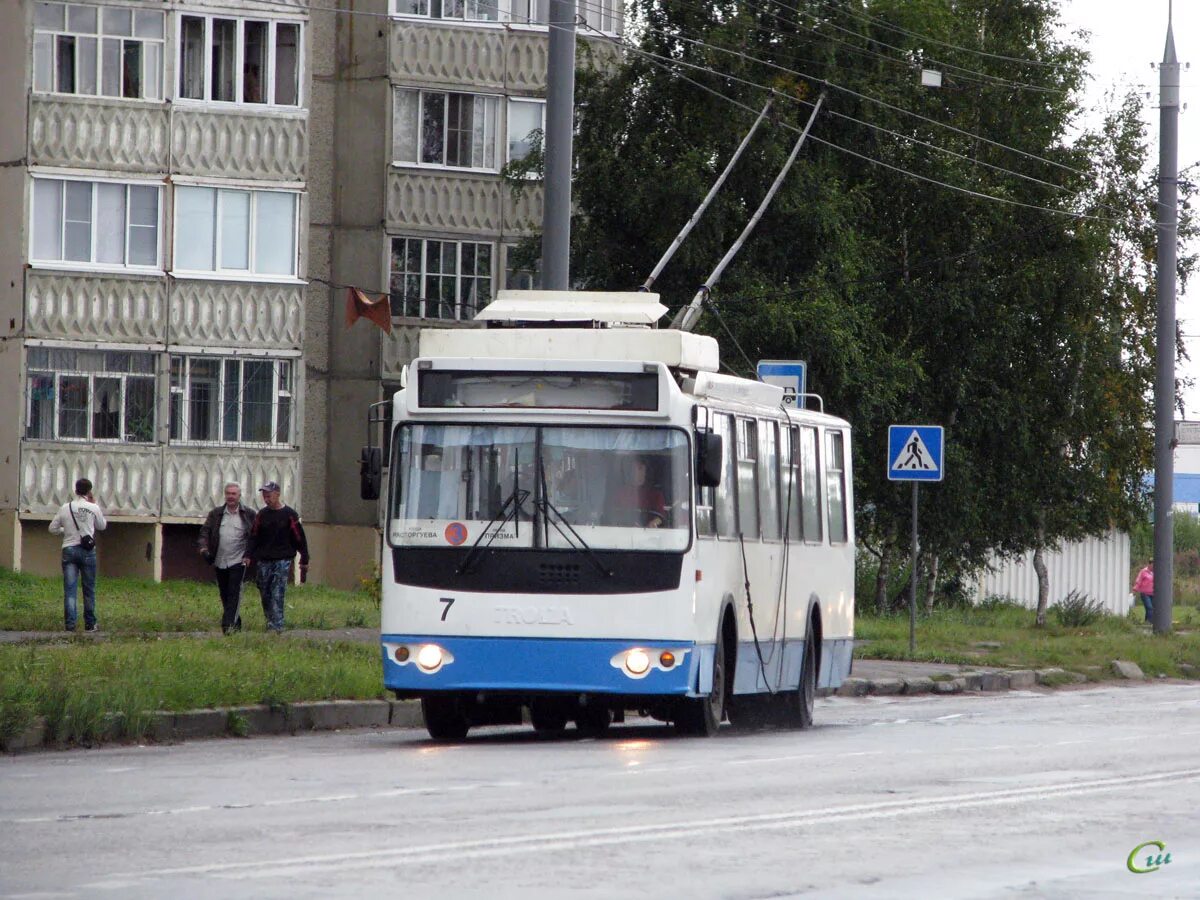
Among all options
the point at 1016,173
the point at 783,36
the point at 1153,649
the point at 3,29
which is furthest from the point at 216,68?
the point at 1153,649

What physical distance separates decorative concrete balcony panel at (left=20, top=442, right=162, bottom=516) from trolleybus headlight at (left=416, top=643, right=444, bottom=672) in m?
25.8

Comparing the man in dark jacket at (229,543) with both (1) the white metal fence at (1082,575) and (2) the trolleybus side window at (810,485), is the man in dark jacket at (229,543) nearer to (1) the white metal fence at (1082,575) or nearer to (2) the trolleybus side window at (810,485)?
(2) the trolleybus side window at (810,485)

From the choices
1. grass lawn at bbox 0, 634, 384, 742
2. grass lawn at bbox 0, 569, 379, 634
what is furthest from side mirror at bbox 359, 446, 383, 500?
grass lawn at bbox 0, 569, 379, 634

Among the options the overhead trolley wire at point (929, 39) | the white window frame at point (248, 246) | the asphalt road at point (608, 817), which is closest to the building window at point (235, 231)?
the white window frame at point (248, 246)

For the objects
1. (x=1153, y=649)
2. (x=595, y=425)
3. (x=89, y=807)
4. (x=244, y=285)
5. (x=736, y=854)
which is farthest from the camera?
(x=244, y=285)

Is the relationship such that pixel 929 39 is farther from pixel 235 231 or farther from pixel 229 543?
pixel 229 543

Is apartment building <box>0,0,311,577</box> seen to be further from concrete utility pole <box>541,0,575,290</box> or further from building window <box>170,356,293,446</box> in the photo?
concrete utility pole <box>541,0,575,290</box>

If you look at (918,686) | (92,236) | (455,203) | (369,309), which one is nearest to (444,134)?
(455,203)

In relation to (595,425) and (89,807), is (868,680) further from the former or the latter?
(89,807)

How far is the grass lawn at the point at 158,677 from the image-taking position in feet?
51.6

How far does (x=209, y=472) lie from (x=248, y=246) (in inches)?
163

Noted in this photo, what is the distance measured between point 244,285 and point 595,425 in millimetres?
27013

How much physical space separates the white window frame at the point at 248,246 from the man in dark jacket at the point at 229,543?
17.6 meters

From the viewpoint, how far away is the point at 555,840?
988 centimetres
